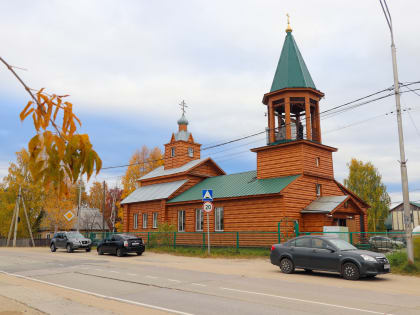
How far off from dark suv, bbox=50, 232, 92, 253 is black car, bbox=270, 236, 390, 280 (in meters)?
18.1

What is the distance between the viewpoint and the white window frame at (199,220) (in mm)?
29453

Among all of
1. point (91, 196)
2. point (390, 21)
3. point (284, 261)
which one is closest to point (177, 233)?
point (284, 261)

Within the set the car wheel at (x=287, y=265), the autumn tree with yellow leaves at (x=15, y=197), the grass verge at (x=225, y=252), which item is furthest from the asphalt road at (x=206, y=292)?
the autumn tree with yellow leaves at (x=15, y=197)

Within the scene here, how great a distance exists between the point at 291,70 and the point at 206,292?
72.0ft

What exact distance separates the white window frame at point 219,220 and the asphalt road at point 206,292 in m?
12.5

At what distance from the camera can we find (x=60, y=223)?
49562 mm

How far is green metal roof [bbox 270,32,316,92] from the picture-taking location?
2789 centimetres

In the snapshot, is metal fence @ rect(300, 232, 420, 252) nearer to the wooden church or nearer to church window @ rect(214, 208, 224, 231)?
the wooden church

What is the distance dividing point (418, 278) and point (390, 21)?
11042mm

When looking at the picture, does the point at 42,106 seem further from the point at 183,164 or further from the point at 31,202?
the point at 31,202

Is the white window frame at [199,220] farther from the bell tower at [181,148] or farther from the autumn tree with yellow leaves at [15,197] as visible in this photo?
the autumn tree with yellow leaves at [15,197]

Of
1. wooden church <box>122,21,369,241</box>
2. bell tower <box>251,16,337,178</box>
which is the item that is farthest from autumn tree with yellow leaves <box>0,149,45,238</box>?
bell tower <box>251,16,337,178</box>

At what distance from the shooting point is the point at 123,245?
2333 cm

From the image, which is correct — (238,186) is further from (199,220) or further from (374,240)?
(374,240)
